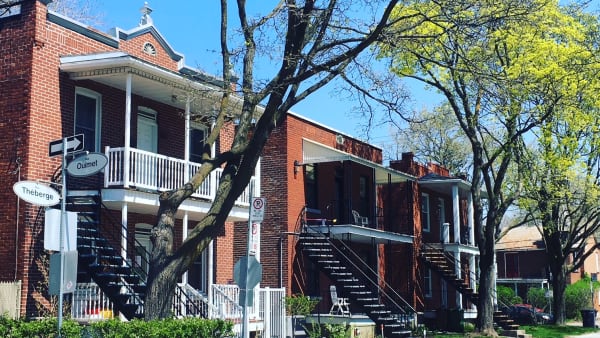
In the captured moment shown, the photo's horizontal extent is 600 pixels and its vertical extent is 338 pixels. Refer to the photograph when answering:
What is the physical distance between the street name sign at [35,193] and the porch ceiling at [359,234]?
49.8 feet

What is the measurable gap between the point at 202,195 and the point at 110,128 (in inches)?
118

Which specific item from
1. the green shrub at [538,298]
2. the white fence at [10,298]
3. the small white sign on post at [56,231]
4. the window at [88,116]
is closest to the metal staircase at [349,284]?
the window at [88,116]

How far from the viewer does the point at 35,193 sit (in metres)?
11.1

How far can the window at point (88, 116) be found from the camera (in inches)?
731

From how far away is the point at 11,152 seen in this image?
17.1 meters

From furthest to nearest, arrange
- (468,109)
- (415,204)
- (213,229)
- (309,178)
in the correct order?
1. (415,204)
2. (309,178)
3. (468,109)
4. (213,229)

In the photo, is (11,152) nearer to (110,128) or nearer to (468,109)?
(110,128)

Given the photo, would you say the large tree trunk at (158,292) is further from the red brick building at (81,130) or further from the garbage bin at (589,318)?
the garbage bin at (589,318)

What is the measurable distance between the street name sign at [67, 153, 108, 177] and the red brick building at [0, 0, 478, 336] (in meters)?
2.92

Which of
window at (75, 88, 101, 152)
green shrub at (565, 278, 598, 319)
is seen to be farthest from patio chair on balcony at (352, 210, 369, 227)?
green shrub at (565, 278, 598, 319)

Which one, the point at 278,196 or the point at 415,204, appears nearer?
the point at 278,196

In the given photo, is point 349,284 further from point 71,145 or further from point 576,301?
point 576,301

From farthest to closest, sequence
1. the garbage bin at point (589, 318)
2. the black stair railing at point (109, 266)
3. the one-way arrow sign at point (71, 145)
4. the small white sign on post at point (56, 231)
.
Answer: the garbage bin at point (589, 318) < the black stair railing at point (109, 266) < the one-way arrow sign at point (71, 145) < the small white sign on post at point (56, 231)

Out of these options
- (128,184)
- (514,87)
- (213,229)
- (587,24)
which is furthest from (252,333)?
(587,24)
